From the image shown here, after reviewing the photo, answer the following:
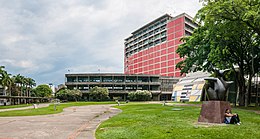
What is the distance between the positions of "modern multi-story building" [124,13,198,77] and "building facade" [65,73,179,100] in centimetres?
1531

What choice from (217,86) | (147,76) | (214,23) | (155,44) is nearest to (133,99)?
(147,76)

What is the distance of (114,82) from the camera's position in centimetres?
9131

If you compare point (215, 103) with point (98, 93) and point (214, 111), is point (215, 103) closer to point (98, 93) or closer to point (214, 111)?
point (214, 111)

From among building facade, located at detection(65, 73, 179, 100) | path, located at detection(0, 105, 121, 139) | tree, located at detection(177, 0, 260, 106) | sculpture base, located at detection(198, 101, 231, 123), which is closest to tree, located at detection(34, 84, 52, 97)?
building facade, located at detection(65, 73, 179, 100)

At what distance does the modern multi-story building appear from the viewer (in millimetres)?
103688

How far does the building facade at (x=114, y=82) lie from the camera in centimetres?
9044

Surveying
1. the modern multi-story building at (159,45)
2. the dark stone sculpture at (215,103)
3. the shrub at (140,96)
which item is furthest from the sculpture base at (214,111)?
the modern multi-story building at (159,45)

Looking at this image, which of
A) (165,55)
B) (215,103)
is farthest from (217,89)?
(165,55)

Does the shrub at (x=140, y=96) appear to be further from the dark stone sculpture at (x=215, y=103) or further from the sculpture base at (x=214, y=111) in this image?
the sculpture base at (x=214, y=111)

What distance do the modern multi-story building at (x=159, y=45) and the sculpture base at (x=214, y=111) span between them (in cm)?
8671

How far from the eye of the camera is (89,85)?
9044 centimetres

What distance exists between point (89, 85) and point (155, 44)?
4248 centimetres

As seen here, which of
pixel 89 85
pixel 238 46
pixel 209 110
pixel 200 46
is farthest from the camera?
pixel 89 85

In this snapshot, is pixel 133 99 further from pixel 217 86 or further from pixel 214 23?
pixel 217 86
